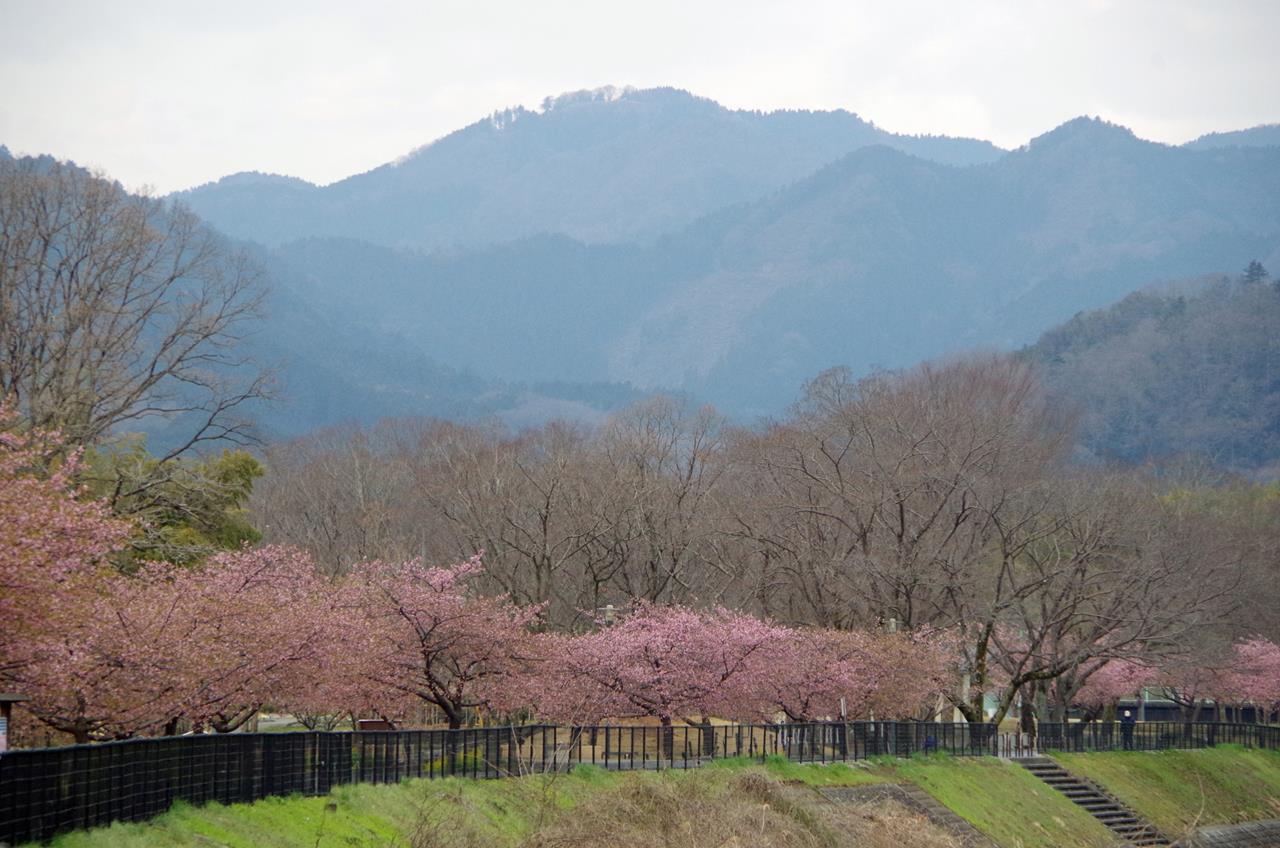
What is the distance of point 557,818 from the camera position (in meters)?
24.8

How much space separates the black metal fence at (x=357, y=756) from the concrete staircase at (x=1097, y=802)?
78.2 inches

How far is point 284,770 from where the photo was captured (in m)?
25.9

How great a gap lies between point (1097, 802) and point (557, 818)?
118 feet

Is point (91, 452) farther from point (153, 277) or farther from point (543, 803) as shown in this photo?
point (543, 803)

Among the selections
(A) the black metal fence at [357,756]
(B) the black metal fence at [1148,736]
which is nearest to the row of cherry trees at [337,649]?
(A) the black metal fence at [357,756]

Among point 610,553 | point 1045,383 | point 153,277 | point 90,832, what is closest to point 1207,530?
point 610,553

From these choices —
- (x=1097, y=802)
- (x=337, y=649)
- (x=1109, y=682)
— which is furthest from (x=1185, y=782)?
(x=337, y=649)

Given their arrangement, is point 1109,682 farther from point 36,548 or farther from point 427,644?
point 36,548

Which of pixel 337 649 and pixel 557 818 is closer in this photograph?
pixel 557 818

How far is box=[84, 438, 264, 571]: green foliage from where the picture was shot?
41.3m

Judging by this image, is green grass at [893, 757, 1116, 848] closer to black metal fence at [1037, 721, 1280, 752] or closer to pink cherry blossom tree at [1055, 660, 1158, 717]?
black metal fence at [1037, 721, 1280, 752]

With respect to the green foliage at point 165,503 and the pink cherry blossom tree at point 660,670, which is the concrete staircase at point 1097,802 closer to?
the pink cherry blossom tree at point 660,670

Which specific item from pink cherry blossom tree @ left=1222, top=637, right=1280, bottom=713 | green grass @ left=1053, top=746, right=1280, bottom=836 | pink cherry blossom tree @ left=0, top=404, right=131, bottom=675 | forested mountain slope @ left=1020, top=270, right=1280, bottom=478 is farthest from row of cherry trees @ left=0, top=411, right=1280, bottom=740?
forested mountain slope @ left=1020, top=270, right=1280, bottom=478

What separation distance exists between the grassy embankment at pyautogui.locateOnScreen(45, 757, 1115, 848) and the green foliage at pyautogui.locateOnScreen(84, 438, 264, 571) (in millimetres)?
12673
